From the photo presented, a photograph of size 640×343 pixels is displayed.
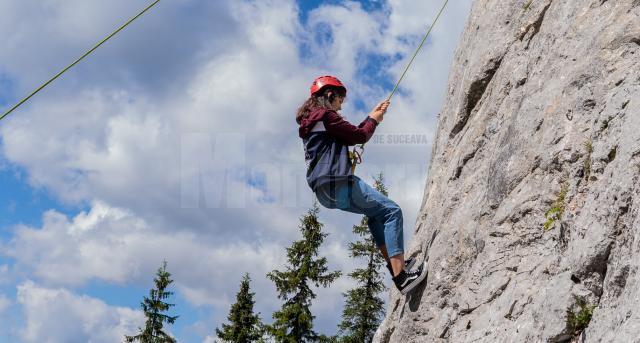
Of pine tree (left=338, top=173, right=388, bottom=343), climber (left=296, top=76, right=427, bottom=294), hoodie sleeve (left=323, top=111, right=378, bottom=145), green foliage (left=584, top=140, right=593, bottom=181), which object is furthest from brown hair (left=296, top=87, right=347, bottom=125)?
pine tree (left=338, top=173, right=388, bottom=343)

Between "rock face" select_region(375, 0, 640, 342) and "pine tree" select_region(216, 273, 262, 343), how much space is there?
85.9 ft

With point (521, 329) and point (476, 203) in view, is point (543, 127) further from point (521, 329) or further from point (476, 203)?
point (521, 329)

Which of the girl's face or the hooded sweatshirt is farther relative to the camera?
the girl's face

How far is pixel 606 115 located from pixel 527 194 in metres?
1.27

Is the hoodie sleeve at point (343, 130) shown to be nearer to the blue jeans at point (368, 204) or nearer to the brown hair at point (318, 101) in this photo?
the brown hair at point (318, 101)

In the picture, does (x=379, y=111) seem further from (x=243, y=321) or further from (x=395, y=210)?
(x=243, y=321)

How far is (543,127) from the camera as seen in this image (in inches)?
265

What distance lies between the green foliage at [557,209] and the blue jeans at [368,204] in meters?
2.35

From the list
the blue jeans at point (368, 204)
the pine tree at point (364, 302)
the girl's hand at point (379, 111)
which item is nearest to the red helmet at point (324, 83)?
the girl's hand at point (379, 111)

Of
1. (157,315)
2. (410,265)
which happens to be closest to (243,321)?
(157,315)

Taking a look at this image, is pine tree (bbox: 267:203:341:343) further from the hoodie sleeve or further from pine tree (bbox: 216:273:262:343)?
the hoodie sleeve

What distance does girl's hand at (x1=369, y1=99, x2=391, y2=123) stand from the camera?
28.1 feet

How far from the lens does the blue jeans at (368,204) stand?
26.4ft

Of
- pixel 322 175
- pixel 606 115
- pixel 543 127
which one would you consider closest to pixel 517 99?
pixel 543 127
